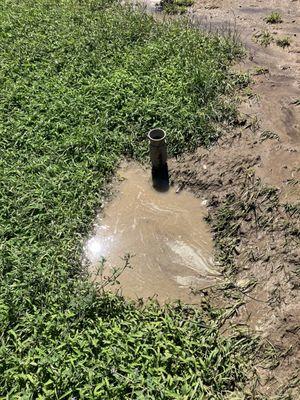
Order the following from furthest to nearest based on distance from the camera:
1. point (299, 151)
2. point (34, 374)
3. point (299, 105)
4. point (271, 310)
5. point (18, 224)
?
point (299, 105), point (299, 151), point (18, 224), point (271, 310), point (34, 374)

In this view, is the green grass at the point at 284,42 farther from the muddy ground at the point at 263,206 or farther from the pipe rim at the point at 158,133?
the pipe rim at the point at 158,133

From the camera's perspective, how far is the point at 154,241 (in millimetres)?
5977

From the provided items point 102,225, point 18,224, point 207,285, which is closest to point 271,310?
point 207,285

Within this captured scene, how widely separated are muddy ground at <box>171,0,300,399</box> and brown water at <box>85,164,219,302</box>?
0.22m

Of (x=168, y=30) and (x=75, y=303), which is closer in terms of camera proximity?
(x=75, y=303)

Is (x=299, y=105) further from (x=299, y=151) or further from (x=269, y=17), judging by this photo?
(x=269, y=17)

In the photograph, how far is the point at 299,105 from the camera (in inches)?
287

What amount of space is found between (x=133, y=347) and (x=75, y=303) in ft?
2.81

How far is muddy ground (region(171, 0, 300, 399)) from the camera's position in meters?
4.78

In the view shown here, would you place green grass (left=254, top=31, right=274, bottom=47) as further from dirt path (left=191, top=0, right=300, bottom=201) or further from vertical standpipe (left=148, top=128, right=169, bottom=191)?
vertical standpipe (left=148, top=128, right=169, bottom=191)

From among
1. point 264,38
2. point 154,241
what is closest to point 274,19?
point 264,38

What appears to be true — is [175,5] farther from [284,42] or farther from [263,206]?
[263,206]

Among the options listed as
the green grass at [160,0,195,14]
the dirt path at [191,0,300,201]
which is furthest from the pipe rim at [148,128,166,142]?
the green grass at [160,0,195,14]

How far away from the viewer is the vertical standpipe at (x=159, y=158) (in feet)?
20.6
